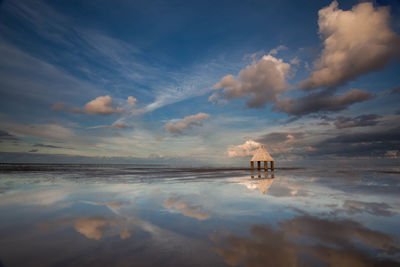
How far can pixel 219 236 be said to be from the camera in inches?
195

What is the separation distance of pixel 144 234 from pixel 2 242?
10.8 ft

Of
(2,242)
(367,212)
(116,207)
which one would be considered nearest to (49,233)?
(2,242)

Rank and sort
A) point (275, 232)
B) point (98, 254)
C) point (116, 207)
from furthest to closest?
1. point (116, 207)
2. point (275, 232)
3. point (98, 254)

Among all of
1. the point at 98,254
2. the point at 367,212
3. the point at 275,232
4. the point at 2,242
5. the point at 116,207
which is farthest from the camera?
the point at 116,207

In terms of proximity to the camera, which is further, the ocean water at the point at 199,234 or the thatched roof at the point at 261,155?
the thatched roof at the point at 261,155

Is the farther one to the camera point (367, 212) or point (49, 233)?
point (367, 212)

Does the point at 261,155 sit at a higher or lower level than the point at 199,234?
higher

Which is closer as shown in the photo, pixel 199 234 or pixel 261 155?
pixel 199 234

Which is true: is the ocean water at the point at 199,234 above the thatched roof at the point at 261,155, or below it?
below

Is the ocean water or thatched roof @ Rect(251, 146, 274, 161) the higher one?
thatched roof @ Rect(251, 146, 274, 161)

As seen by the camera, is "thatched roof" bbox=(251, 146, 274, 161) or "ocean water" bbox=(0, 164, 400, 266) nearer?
"ocean water" bbox=(0, 164, 400, 266)

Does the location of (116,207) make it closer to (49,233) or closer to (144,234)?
(49,233)

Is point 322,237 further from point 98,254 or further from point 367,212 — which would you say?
point 98,254

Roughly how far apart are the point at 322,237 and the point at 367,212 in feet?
13.2
